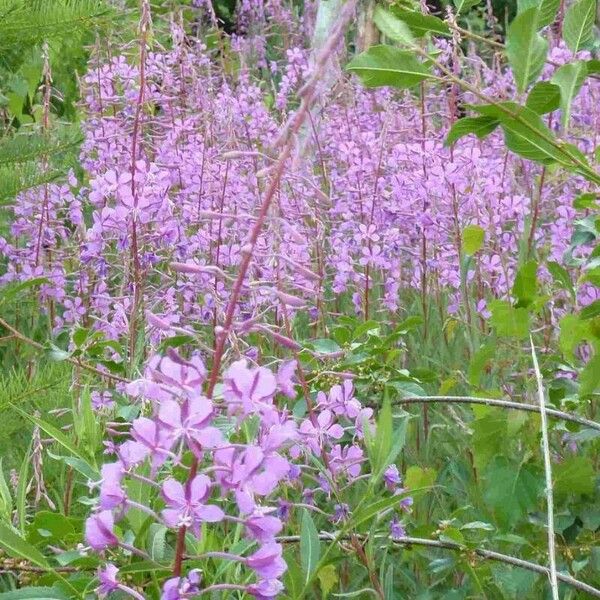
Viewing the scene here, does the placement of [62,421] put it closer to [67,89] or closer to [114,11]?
[114,11]

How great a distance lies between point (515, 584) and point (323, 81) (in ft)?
3.19

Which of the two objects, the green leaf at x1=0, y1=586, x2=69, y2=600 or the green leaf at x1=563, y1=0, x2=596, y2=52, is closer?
the green leaf at x1=0, y1=586, x2=69, y2=600

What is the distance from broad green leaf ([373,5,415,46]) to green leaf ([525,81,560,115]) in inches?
6.8

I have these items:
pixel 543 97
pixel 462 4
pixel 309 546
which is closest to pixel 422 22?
pixel 462 4

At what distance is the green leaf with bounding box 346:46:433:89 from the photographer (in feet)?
4.34

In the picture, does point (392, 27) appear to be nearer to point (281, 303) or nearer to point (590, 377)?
point (281, 303)

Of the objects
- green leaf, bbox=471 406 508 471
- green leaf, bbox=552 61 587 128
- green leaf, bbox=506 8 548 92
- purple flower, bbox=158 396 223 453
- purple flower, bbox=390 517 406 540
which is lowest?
purple flower, bbox=390 517 406 540

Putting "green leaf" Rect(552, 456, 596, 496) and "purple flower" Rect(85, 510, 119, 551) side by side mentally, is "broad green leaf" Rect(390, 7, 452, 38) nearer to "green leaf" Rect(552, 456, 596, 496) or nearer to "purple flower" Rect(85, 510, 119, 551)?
"green leaf" Rect(552, 456, 596, 496)

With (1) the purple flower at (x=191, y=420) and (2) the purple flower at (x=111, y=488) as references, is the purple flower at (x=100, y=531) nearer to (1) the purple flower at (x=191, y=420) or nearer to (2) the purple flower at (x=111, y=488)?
→ (2) the purple flower at (x=111, y=488)

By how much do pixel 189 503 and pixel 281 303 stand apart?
Answer: 2.19ft

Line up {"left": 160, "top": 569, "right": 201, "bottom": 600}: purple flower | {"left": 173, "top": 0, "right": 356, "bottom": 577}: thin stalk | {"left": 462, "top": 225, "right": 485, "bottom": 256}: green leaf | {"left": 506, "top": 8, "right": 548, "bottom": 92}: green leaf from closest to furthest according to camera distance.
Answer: {"left": 173, "top": 0, "right": 356, "bottom": 577}: thin stalk, {"left": 160, "top": 569, "right": 201, "bottom": 600}: purple flower, {"left": 506, "top": 8, "right": 548, "bottom": 92}: green leaf, {"left": 462, "top": 225, "right": 485, "bottom": 256}: green leaf

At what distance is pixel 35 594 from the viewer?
1062 mm

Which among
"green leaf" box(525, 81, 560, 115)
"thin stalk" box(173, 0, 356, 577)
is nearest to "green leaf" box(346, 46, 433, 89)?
"green leaf" box(525, 81, 560, 115)

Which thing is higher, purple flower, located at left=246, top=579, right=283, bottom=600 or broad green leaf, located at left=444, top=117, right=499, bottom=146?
broad green leaf, located at left=444, top=117, right=499, bottom=146
